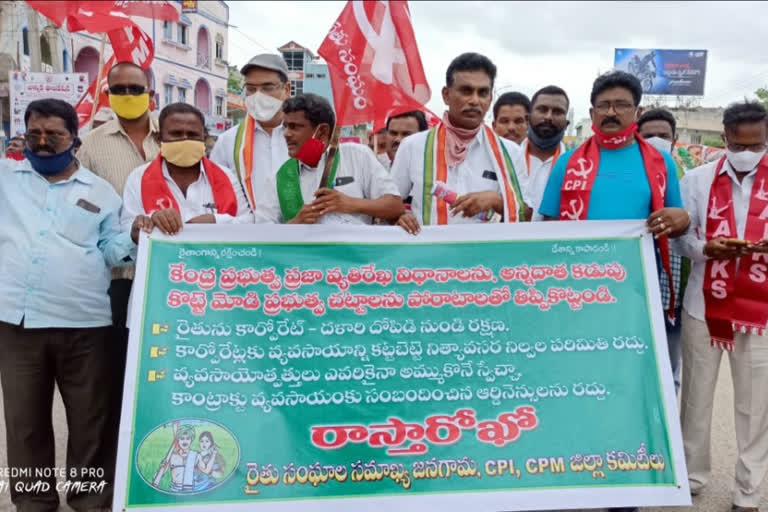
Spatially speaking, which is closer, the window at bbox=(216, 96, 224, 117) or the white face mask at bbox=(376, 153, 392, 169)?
the white face mask at bbox=(376, 153, 392, 169)

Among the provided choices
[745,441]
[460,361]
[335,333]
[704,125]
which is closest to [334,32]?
[335,333]

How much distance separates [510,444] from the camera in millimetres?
2756

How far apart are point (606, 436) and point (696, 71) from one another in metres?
37.9

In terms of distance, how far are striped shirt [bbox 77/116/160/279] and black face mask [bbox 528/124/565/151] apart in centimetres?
241

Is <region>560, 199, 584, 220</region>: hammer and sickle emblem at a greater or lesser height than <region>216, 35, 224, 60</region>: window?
lesser

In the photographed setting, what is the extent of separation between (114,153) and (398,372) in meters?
2.07

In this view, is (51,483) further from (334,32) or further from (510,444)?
(334,32)

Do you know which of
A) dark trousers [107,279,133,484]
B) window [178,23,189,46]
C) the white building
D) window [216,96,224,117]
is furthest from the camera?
window [216,96,224,117]

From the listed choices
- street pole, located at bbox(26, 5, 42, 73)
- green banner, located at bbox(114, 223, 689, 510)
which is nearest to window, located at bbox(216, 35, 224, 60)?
street pole, located at bbox(26, 5, 42, 73)

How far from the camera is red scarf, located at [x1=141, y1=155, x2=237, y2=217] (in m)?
3.10

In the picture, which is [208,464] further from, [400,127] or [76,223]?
[400,127]

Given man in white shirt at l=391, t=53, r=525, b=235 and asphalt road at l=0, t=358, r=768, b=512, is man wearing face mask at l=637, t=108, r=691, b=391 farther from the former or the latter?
man in white shirt at l=391, t=53, r=525, b=235

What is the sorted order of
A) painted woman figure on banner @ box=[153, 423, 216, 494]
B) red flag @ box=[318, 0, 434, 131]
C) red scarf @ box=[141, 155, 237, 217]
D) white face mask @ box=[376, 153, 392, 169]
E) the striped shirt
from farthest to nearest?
white face mask @ box=[376, 153, 392, 169] → the striped shirt → red flag @ box=[318, 0, 434, 131] → red scarf @ box=[141, 155, 237, 217] → painted woman figure on banner @ box=[153, 423, 216, 494]

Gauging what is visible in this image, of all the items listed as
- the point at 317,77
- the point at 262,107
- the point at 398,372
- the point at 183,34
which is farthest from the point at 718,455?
the point at 183,34
